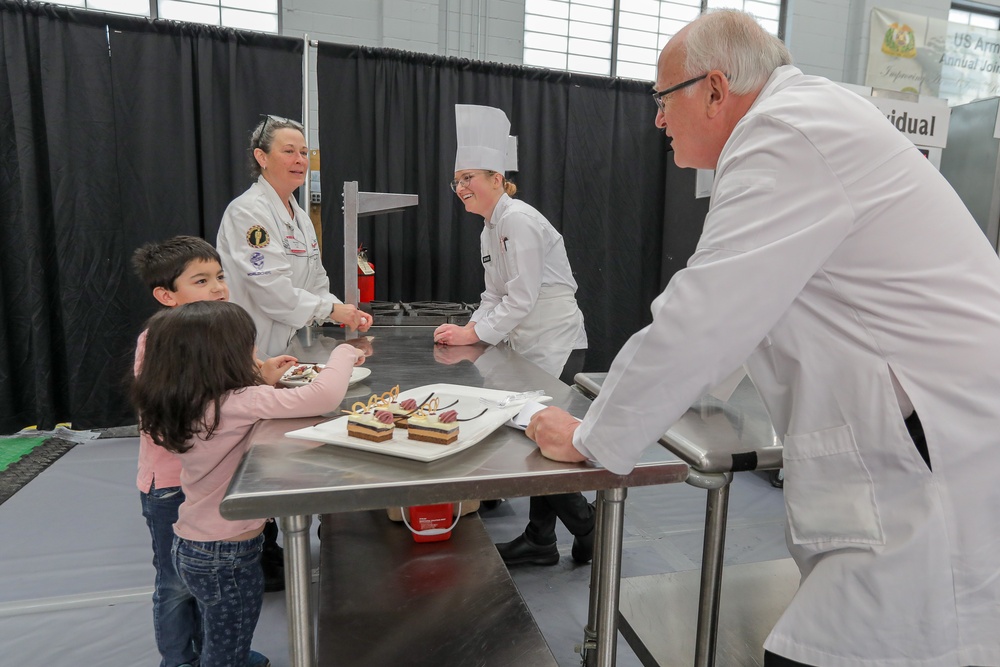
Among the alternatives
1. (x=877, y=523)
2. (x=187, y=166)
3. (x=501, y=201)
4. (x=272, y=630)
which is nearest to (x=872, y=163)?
(x=877, y=523)

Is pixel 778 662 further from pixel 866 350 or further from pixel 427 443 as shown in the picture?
pixel 427 443

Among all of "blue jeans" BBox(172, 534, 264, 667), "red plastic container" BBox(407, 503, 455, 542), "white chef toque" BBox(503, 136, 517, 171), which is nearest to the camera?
"blue jeans" BBox(172, 534, 264, 667)

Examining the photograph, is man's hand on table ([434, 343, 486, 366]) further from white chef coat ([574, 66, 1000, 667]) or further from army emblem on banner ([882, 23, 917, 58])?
army emblem on banner ([882, 23, 917, 58])

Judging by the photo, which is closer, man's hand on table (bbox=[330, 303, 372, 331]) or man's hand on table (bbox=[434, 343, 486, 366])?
man's hand on table (bbox=[434, 343, 486, 366])

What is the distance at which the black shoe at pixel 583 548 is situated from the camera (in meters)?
2.10

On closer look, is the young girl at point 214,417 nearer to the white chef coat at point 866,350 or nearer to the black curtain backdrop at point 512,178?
the white chef coat at point 866,350

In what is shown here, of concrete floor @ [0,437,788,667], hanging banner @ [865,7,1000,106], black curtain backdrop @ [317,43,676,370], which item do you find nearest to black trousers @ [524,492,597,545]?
concrete floor @ [0,437,788,667]

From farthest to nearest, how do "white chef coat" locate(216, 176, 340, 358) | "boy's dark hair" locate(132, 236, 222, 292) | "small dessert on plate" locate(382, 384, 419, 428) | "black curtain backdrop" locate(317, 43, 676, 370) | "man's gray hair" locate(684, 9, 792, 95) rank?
"black curtain backdrop" locate(317, 43, 676, 370) → "white chef coat" locate(216, 176, 340, 358) → "boy's dark hair" locate(132, 236, 222, 292) → "small dessert on plate" locate(382, 384, 419, 428) → "man's gray hair" locate(684, 9, 792, 95)

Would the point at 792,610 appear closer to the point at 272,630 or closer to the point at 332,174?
the point at 272,630

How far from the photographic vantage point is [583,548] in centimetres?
213

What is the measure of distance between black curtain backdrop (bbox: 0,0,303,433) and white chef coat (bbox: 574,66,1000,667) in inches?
127

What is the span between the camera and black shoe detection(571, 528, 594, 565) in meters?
2.10

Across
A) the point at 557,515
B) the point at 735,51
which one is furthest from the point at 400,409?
the point at 557,515

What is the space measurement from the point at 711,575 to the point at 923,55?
5.35m
